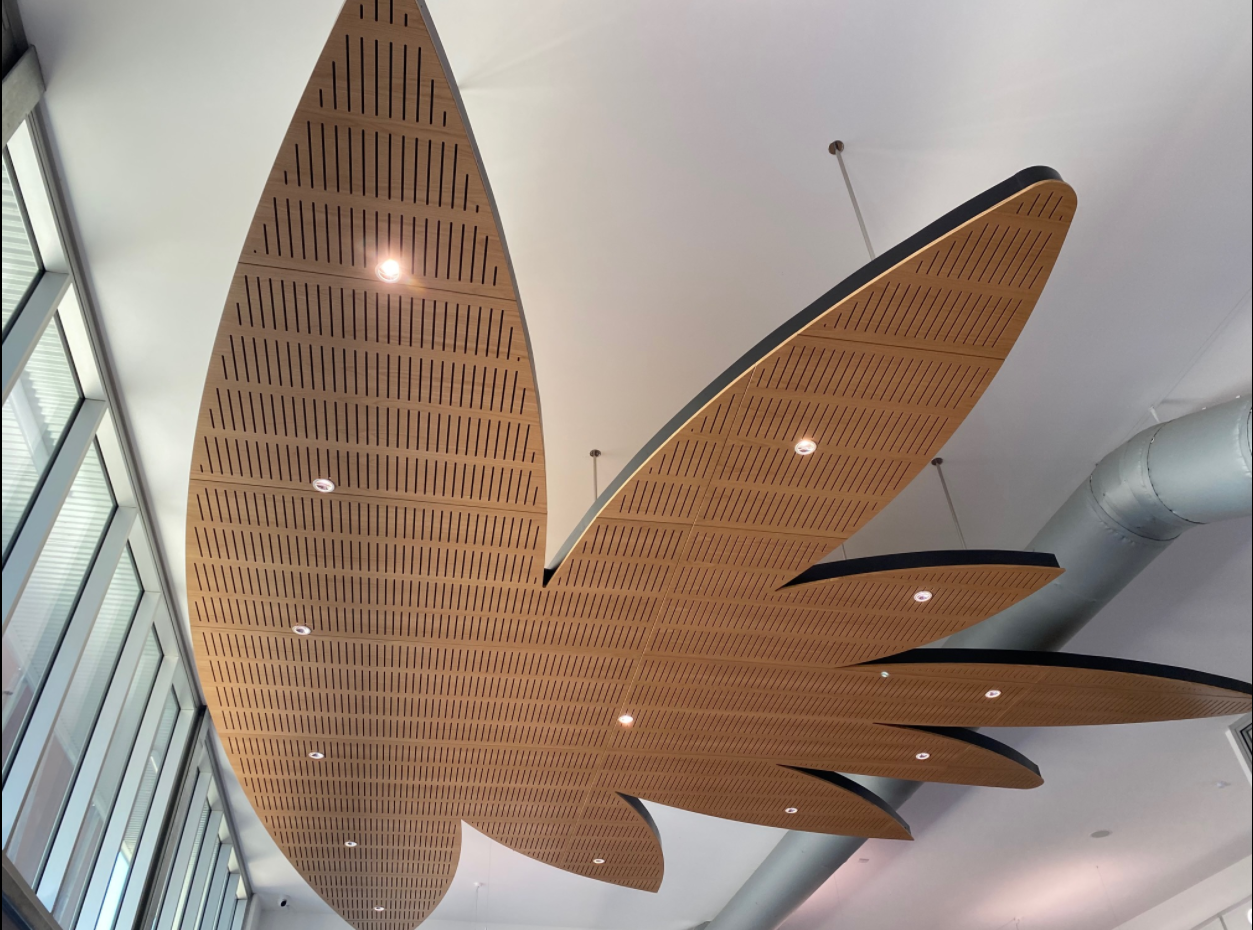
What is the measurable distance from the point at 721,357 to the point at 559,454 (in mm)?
1647

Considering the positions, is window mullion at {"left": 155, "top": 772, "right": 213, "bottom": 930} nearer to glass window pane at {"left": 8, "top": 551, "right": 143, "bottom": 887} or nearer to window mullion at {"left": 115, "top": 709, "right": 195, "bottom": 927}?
window mullion at {"left": 115, "top": 709, "right": 195, "bottom": 927}

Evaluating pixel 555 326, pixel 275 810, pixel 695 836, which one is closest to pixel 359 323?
pixel 555 326

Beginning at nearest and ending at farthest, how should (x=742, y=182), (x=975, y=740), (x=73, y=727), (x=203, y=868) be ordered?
(x=742, y=182) → (x=73, y=727) → (x=975, y=740) → (x=203, y=868)

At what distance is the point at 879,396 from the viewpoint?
5.25 meters

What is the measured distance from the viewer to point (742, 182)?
5828 mm

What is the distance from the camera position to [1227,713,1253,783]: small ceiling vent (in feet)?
9.69

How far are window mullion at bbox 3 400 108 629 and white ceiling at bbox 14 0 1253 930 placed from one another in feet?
1.35

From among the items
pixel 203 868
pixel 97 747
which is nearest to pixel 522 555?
pixel 97 747

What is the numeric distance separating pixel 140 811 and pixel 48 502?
433 centimetres

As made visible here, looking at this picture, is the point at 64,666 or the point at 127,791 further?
the point at 127,791

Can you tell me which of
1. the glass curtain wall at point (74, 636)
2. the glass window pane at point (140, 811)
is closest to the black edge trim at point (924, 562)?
the glass curtain wall at point (74, 636)

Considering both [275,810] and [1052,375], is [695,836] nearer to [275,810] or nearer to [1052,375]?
[275,810]

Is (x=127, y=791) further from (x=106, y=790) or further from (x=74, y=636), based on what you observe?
(x=74, y=636)

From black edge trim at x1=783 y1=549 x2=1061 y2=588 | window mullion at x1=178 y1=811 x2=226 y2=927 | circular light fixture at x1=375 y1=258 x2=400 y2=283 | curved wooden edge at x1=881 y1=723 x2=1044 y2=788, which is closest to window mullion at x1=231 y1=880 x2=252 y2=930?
window mullion at x1=178 y1=811 x2=226 y2=927
